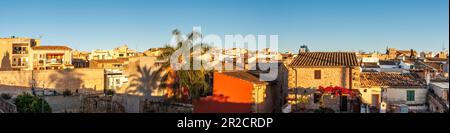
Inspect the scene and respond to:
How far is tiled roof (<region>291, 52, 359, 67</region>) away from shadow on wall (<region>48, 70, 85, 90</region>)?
6.09 meters

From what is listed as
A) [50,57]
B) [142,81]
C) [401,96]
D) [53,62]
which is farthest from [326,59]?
[50,57]

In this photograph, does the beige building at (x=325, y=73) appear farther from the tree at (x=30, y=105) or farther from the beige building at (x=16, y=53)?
the beige building at (x=16, y=53)

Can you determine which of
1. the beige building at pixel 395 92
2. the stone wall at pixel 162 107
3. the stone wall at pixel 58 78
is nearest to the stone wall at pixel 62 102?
the stone wall at pixel 58 78

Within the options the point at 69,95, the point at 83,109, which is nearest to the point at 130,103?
the point at 83,109

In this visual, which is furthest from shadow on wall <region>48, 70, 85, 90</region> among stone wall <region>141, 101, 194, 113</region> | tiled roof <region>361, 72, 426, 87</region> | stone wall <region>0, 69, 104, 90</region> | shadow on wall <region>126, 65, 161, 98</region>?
tiled roof <region>361, 72, 426, 87</region>

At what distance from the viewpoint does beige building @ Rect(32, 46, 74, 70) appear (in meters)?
16.5

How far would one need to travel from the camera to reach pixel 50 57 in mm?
16953

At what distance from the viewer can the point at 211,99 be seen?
6.68 meters

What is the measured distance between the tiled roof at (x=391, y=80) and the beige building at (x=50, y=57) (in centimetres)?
1094

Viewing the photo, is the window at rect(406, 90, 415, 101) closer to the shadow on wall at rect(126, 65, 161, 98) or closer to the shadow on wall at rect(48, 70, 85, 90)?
the shadow on wall at rect(126, 65, 161, 98)

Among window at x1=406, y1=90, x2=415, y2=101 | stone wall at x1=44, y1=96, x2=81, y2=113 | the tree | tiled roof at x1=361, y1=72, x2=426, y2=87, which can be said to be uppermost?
tiled roof at x1=361, y1=72, x2=426, y2=87

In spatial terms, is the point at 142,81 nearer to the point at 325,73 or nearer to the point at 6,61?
the point at 325,73

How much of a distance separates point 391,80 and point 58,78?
26.3 feet
